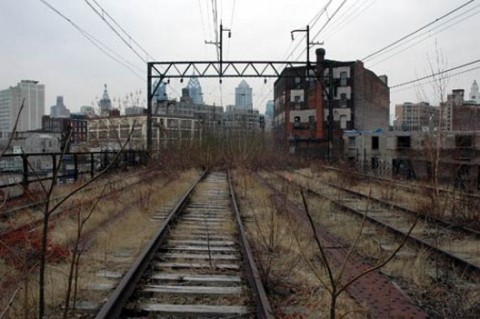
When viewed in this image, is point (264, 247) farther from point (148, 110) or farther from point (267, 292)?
point (148, 110)

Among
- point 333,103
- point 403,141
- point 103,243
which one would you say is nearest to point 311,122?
point 333,103

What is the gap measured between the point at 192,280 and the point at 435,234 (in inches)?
222

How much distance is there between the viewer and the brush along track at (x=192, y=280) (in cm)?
511

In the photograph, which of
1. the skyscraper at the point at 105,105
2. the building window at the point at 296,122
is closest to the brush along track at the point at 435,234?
the skyscraper at the point at 105,105

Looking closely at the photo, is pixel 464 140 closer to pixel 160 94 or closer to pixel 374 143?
pixel 374 143

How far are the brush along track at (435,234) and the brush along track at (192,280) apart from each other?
175cm

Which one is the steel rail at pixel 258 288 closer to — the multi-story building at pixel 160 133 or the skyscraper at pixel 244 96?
the multi-story building at pixel 160 133

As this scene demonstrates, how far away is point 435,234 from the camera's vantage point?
9797mm

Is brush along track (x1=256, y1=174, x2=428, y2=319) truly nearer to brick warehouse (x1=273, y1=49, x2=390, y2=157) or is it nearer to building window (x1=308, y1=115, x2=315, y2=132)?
brick warehouse (x1=273, y1=49, x2=390, y2=157)

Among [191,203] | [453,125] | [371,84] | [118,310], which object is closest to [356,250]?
[118,310]

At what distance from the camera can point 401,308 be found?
539 cm

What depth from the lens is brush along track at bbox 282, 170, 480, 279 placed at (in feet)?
24.1

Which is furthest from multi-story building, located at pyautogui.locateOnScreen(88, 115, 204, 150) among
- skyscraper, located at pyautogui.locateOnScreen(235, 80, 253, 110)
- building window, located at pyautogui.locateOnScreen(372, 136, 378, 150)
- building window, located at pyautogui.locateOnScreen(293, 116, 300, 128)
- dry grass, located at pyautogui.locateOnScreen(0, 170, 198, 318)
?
building window, located at pyautogui.locateOnScreen(293, 116, 300, 128)

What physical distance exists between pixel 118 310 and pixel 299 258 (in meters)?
3.37
